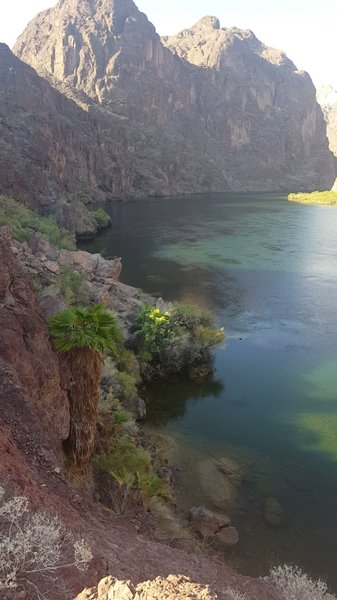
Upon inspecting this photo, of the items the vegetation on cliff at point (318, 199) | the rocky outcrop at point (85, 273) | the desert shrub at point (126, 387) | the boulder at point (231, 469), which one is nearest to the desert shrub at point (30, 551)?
the boulder at point (231, 469)

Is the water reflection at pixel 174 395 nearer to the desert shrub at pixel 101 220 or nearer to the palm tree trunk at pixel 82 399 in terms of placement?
the palm tree trunk at pixel 82 399

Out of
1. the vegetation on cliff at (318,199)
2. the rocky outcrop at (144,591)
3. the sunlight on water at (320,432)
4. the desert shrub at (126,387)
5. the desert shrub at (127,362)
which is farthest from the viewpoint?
the vegetation on cliff at (318,199)

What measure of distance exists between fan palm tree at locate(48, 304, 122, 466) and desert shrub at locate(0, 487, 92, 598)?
19.1 feet

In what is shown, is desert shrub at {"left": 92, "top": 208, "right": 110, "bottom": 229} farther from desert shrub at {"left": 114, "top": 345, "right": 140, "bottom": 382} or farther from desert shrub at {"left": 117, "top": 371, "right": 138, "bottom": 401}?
desert shrub at {"left": 117, "top": 371, "right": 138, "bottom": 401}

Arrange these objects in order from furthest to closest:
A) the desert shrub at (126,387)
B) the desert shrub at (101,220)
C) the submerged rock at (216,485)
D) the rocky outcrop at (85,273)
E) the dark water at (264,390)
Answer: the desert shrub at (101,220), the rocky outcrop at (85,273), the desert shrub at (126,387), the submerged rock at (216,485), the dark water at (264,390)

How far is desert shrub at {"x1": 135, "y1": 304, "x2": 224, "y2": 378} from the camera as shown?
28.1m

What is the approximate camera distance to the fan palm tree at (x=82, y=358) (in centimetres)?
1316

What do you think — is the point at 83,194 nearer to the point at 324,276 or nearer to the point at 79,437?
the point at 324,276

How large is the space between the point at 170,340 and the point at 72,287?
25.9 ft

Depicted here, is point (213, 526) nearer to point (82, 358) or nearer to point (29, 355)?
point (82, 358)

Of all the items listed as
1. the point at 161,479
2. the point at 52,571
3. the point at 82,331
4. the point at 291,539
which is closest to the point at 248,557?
the point at 291,539

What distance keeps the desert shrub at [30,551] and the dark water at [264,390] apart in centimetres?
931

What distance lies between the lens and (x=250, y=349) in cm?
3331

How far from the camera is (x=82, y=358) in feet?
44.5
